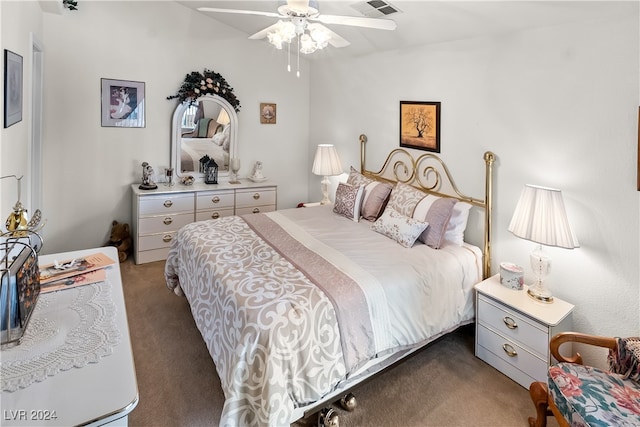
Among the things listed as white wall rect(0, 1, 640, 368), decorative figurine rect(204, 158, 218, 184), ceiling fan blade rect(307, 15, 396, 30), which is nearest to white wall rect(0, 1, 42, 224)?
white wall rect(0, 1, 640, 368)

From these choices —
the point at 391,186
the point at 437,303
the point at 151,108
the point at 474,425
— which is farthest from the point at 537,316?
the point at 151,108

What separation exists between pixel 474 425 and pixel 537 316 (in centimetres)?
72

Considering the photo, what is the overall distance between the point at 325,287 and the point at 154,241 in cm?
280

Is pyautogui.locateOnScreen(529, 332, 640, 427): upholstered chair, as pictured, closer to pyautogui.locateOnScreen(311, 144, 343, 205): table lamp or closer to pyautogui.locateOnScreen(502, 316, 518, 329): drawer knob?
pyautogui.locateOnScreen(502, 316, 518, 329): drawer knob

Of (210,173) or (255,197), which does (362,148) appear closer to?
(255,197)

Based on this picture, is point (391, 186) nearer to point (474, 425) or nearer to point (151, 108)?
point (474, 425)

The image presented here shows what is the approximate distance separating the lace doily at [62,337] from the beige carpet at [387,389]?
2.79 feet

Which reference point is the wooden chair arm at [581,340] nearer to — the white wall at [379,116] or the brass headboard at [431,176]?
the white wall at [379,116]

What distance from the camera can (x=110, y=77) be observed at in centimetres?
385

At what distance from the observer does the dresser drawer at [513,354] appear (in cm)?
206

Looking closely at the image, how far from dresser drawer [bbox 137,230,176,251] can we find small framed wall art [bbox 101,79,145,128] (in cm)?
132

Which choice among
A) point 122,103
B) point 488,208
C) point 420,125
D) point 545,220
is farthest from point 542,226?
point 122,103

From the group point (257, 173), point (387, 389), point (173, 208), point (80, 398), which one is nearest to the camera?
point (80, 398)

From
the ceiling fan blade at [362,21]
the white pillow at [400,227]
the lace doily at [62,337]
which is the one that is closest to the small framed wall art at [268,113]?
the white pillow at [400,227]
